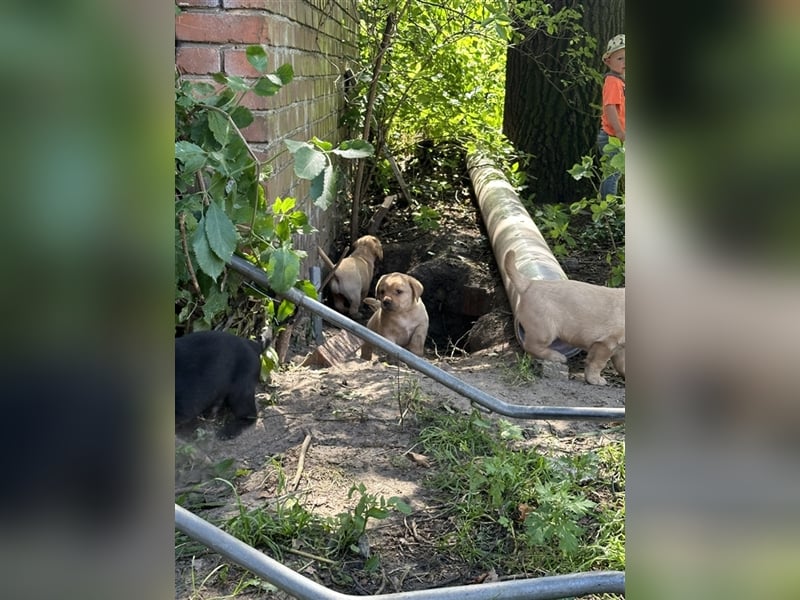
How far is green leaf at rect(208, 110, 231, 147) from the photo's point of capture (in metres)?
3.41

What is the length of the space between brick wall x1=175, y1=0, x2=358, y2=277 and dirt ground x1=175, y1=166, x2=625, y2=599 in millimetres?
1056

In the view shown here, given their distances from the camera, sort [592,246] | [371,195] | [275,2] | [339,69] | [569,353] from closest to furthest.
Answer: [275,2] < [569,353] < [339,69] < [592,246] < [371,195]

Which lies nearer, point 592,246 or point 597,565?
point 597,565

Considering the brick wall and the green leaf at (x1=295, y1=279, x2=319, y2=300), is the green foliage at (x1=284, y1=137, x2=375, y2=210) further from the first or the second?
the green leaf at (x1=295, y1=279, x2=319, y2=300)

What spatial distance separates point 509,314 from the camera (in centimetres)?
587

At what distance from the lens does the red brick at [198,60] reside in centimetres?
390

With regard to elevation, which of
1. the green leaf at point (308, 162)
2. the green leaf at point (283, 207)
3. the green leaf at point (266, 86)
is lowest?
the green leaf at point (283, 207)

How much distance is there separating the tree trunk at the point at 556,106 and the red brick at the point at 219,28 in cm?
580

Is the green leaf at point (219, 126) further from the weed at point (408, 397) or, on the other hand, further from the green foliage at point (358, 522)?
the green foliage at point (358, 522)

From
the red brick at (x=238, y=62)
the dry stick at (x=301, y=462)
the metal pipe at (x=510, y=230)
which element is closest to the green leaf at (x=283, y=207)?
the red brick at (x=238, y=62)

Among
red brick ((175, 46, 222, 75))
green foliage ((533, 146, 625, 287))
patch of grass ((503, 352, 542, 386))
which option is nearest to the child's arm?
green foliage ((533, 146, 625, 287))
